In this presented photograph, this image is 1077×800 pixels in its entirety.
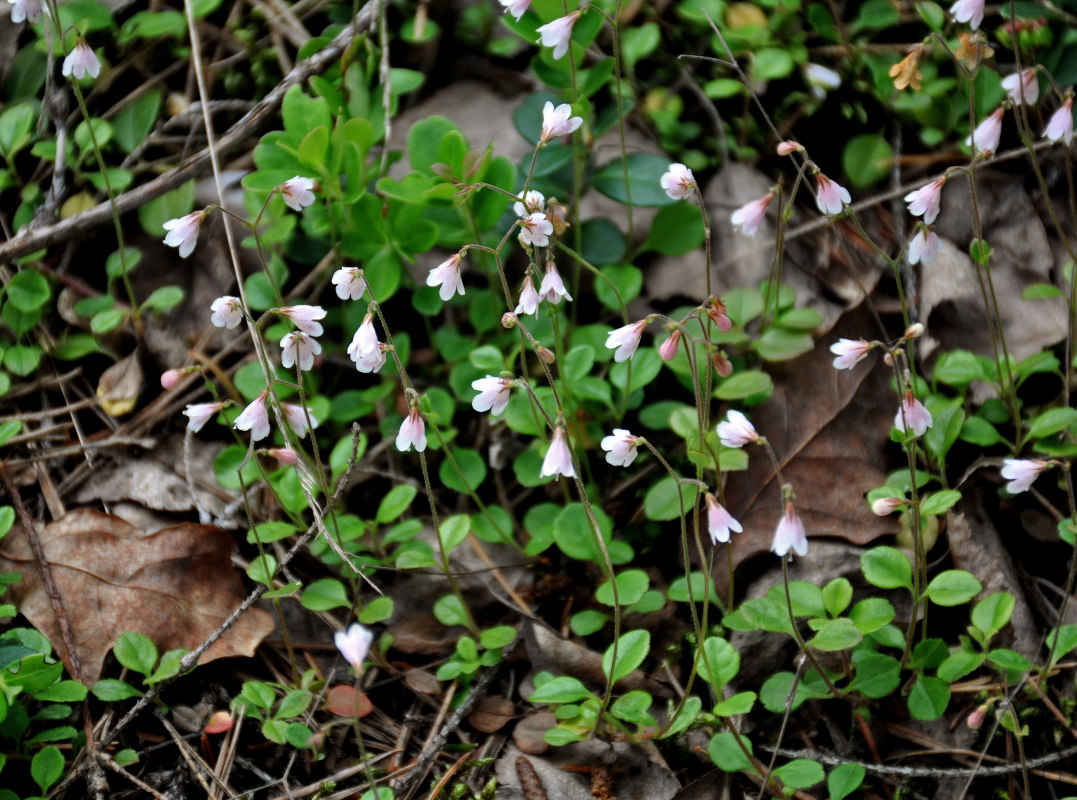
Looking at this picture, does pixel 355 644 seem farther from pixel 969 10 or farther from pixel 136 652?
pixel 969 10

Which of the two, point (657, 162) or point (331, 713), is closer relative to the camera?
point (331, 713)

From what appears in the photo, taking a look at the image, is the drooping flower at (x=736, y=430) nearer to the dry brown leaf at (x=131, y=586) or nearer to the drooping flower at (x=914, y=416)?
the drooping flower at (x=914, y=416)

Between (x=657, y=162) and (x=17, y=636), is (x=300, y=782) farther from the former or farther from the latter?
(x=657, y=162)

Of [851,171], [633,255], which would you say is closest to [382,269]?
[633,255]

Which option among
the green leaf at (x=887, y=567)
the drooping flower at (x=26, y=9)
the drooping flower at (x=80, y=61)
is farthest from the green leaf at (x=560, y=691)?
the drooping flower at (x=26, y=9)

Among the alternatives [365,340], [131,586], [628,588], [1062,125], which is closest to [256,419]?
[365,340]

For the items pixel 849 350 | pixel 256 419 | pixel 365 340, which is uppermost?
pixel 365 340
